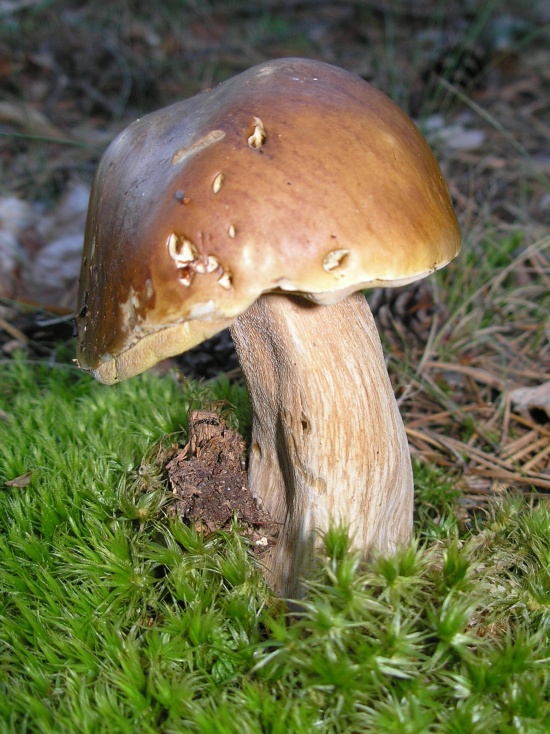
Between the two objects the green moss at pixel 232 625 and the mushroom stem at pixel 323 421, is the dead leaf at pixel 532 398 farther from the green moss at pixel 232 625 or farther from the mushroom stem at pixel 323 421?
the mushroom stem at pixel 323 421

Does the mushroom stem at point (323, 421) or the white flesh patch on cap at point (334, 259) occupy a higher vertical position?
the white flesh patch on cap at point (334, 259)

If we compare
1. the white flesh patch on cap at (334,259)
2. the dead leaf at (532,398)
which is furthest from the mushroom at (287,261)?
the dead leaf at (532,398)

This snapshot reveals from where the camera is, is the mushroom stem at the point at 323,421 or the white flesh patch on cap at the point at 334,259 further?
the mushroom stem at the point at 323,421

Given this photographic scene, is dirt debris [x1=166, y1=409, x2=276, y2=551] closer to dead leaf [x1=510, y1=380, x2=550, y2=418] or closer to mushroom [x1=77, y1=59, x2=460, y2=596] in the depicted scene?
mushroom [x1=77, y1=59, x2=460, y2=596]

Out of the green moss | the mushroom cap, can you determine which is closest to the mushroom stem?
the green moss

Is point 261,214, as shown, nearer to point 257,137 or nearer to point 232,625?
point 257,137

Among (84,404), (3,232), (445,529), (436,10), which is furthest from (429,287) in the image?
(436,10)

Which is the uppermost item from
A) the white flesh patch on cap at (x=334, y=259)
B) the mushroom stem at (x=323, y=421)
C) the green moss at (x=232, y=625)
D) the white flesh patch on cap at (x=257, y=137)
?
the white flesh patch on cap at (x=257, y=137)

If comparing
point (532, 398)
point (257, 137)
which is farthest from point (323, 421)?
point (532, 398)

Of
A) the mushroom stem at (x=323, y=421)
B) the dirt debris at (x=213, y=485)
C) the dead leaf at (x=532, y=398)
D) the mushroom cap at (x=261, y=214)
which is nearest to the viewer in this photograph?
the mushroom cap at (x=261, y=214)
